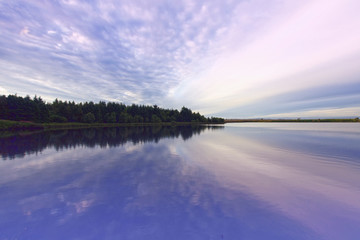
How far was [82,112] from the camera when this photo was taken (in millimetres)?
105938

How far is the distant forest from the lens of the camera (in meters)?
74.1

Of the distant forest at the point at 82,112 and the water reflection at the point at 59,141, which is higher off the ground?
the distant forest at the point at 82,112

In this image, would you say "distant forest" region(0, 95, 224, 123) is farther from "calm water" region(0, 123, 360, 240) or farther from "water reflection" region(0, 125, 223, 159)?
"calm water" region(0, 123, 360, 240)

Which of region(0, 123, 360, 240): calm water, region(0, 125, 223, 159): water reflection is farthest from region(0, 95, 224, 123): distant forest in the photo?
region(0, 123, 360, 240): calm water

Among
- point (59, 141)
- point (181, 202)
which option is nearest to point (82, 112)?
point (59, 141)

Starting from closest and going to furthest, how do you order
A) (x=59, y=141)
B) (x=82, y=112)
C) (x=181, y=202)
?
(x=181, y=202) → (x=59, y=141) → (x=82, y=112)

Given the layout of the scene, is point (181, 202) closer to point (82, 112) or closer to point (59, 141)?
point (59, 141)

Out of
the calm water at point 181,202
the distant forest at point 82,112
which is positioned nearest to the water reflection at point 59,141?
the calm water at point 181,202

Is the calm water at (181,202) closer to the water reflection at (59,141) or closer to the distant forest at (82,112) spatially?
the water reflection at (59,141)

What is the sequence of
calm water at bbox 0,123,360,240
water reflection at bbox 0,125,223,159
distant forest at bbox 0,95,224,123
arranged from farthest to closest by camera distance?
distant forest at bbox 0,95,224,123, water reflection at bbox 0,125,223,159, calm water at bbox 0,123,360,240

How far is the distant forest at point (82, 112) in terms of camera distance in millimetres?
74125

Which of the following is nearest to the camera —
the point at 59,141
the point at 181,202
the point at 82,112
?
the point at 181,202

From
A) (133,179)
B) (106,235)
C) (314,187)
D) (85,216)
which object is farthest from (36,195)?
Result: (314,187)

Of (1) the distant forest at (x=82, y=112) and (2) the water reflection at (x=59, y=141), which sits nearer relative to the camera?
(2) the water reflection at (x=59, y=141)
